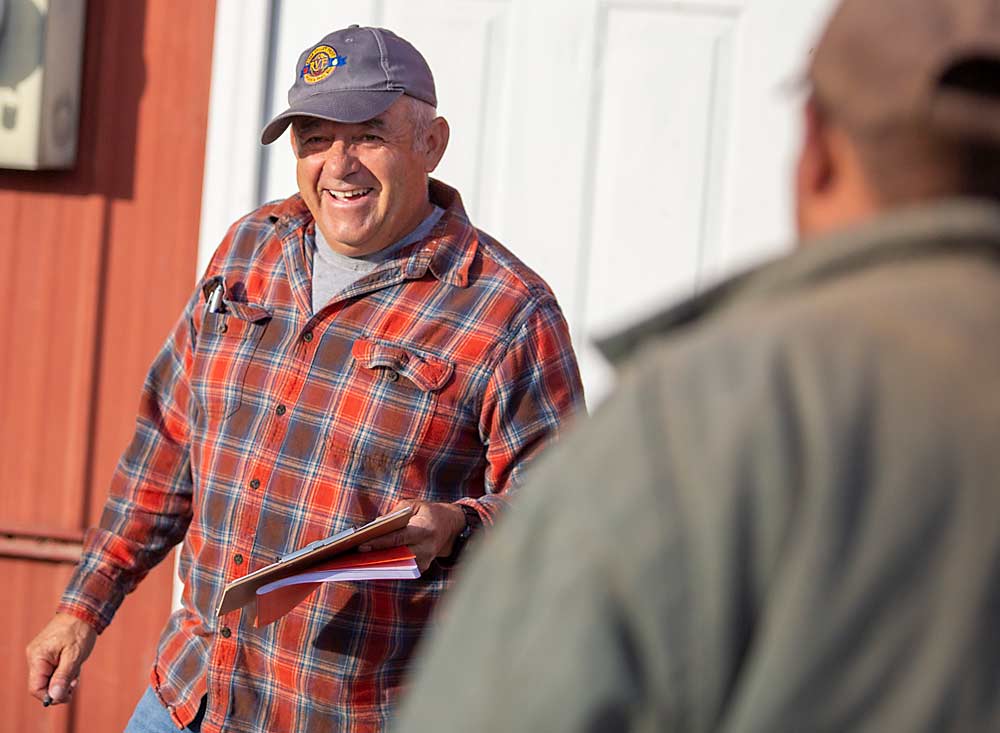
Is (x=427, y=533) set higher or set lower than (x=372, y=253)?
lower

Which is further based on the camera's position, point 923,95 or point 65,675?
point 65,675

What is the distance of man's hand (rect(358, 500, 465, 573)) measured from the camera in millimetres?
2295

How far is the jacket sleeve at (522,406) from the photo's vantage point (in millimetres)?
2496

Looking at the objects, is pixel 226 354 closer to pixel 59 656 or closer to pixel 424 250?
pixel 424 250

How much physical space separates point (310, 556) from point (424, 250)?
72 centimetres

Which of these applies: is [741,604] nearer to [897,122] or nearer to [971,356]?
[971,356]

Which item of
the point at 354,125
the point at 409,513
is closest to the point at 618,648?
the point at 409,513

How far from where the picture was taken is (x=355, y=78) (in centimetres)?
264

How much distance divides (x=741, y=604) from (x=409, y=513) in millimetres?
1349

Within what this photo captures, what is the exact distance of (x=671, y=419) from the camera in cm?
92

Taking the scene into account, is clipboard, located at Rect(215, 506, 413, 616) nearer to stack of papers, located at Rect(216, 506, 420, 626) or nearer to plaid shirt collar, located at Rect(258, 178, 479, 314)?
stack of papers, located at Rect(216, 506, 420, 626)

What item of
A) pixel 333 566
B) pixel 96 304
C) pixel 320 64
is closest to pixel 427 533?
pixel 333 566

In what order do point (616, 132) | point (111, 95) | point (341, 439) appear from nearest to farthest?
point (341, 439), point (616, 132), point (111, 95)

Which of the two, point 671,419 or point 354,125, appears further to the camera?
point 354,125
